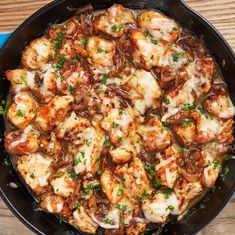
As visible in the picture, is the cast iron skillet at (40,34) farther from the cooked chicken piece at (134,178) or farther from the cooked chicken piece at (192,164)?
the cooked chicken piece at (134,178)

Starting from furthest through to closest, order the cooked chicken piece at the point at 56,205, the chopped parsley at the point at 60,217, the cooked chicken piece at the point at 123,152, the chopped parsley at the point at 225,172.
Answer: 1. the chopped parsley at the point at 60,217
2. the chopped parsley at the point at 225,172
3. the cooked chicken piece at the point at 56,205
4. the cooked chicken piece at the point at 123,152

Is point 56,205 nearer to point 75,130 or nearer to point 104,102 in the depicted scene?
point 75,130

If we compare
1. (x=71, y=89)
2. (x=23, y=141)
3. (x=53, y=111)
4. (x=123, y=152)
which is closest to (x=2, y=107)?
(x=23, y=141)

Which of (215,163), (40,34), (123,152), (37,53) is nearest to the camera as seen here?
(123,152)

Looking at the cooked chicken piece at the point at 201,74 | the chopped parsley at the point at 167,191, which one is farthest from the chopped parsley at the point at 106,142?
the cooked chicken piece at the point at 201,74

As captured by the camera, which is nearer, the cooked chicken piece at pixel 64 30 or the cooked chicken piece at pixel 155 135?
the cooked chicken piece at pixel 155 135

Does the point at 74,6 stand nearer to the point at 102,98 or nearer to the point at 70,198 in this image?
the point at 102,98
